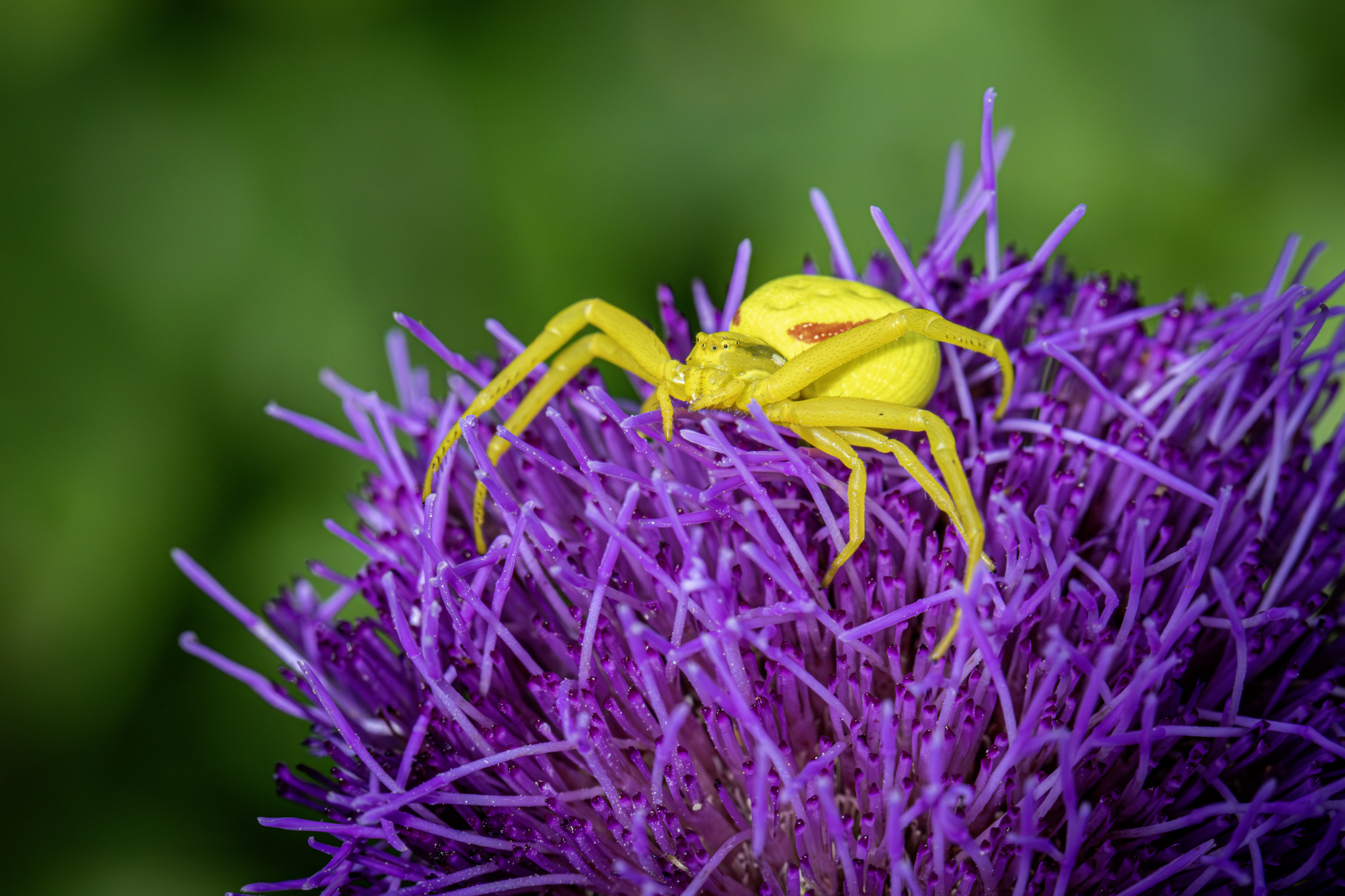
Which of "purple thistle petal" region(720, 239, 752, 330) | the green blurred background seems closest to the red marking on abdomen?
"purple thistle petal" region(720, 239, 752, 330)

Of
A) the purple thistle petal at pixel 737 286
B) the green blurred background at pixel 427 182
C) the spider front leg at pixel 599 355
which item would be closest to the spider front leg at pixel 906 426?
the spider front leg at pixel 599 355

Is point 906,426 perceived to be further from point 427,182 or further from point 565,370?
point 427,182

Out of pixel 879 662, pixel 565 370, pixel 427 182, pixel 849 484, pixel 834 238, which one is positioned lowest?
pixel 879 662

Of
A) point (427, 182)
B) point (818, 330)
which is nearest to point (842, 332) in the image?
point (818, 330)

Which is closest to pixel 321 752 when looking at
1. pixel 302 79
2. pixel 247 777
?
pixel 247 777

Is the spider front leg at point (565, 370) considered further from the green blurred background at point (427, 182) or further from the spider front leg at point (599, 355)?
the green blurred background at point (427, 182)

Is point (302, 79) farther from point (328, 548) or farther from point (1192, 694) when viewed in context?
point (1192, 694)
